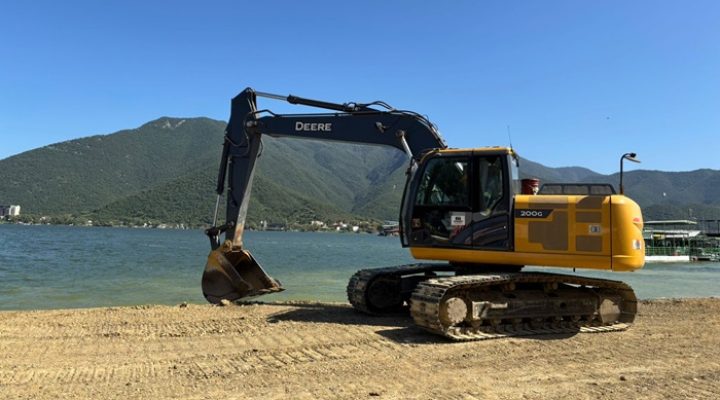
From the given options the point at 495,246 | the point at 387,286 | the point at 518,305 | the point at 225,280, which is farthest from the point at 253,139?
the point at 518,305

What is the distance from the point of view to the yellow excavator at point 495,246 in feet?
27.4

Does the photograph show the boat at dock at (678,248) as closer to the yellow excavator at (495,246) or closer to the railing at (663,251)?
the railing at (663,251)

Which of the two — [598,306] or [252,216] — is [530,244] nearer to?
[598,306]

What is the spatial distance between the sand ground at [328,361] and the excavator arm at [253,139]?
1.67 m

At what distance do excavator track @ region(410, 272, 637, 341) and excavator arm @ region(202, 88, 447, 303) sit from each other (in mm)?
3101

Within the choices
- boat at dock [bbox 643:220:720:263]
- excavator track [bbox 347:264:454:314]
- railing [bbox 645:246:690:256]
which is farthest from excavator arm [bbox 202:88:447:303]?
railing [bbox 645:246:690:256]

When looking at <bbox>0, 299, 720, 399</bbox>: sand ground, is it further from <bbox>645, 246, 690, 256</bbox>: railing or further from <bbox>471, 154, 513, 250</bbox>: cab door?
<bbox>645, 246, 690, 256</bbox>: railing

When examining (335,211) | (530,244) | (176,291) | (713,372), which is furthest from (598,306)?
(335,211)

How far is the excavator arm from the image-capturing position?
10867 millimetres

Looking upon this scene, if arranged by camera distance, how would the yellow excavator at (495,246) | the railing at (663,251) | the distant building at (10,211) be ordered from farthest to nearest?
the distant building at (10,211) → the railing at (663,251) → the yellow excavator at (495,246)

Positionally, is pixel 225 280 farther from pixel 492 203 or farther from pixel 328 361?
pixel 492 203

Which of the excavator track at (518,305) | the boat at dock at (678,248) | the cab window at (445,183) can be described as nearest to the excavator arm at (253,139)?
the cab window at (445,183)

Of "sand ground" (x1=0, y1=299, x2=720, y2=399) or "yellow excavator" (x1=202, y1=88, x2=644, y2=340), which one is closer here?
"sand ground" (x1=0, y1=299, x2=720, y2=399)

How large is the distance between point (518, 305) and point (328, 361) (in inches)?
135
